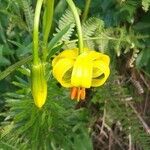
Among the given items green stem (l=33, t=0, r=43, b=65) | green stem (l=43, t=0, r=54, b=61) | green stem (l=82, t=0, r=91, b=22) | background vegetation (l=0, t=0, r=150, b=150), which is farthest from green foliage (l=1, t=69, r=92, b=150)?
green stem (l=33, t=0, r=43, b=65)

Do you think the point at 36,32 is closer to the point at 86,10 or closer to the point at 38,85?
the point at 38,85

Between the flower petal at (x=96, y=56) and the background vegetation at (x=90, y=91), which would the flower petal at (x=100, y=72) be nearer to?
the flower petal at (x=96, y=56)

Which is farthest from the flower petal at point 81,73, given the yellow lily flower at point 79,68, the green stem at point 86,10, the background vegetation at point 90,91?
the green stem at point 86,10

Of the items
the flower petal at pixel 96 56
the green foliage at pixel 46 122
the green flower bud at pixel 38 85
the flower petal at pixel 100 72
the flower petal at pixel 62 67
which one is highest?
the green foliage at pixel 46 122

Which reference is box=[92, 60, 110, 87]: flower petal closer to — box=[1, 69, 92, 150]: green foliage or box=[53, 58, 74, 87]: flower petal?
box=[53, 58, 74, 87]: flower petal

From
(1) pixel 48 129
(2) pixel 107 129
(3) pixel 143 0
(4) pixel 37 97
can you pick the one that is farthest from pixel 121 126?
(4) pixel 37 97
